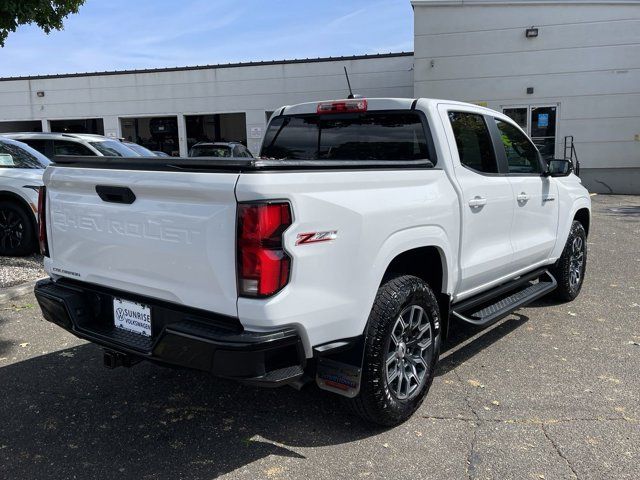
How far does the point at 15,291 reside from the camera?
632cm

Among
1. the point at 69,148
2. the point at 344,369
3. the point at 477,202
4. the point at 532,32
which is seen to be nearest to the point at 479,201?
the point at 477,202

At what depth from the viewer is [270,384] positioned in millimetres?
2629

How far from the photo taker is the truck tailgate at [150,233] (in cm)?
261

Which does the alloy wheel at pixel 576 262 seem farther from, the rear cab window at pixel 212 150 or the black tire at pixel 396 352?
the rear cab window at pixel 212 150

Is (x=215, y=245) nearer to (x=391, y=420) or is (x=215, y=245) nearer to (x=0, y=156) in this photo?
(x=391, y=420)

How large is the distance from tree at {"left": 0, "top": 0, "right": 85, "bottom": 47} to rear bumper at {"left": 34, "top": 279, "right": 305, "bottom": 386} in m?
5.30

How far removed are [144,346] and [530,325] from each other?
3.75 metres

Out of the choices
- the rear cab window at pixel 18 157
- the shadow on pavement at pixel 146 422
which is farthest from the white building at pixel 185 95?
the shadow on pavement at pixel 146 422

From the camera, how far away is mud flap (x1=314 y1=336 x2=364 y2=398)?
298 cm

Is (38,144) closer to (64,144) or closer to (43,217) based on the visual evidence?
(64,144)

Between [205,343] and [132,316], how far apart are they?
2.32 feet

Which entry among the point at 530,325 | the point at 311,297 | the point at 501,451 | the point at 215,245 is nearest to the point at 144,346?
the point at 215,245

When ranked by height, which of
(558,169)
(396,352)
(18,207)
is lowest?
(396,352)

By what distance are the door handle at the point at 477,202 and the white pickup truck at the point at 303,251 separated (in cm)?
1
